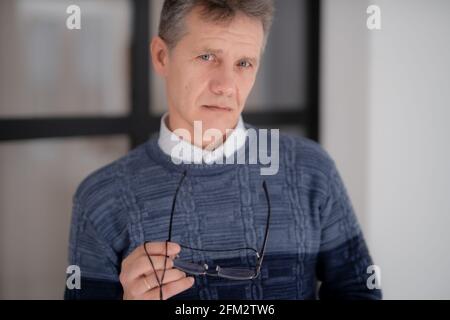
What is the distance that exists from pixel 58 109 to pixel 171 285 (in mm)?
598

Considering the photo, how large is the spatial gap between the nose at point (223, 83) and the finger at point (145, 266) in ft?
0.94

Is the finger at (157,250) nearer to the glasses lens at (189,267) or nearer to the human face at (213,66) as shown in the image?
the glasses lens at (189,267)

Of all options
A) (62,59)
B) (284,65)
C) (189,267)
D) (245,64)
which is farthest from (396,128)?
(62,59)

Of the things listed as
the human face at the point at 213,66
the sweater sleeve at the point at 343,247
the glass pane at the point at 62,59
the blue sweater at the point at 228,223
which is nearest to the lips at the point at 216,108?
the human face at the point at 213,66

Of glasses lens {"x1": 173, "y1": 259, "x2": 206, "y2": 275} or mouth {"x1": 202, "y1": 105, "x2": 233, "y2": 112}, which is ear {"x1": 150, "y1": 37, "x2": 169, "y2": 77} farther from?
glasses lens {"x1": 173, "y1": 259, "x2": 206, "y2": 275}

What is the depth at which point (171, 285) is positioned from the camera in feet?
2.26

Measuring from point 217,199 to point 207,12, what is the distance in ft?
1.02

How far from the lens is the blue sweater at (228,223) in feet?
2.67

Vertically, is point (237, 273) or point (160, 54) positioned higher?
point (160, 54)

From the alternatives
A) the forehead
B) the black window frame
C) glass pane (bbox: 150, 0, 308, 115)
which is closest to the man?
the forehead

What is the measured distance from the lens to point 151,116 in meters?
1.22

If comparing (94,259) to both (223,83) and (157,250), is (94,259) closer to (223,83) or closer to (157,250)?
(157,250)

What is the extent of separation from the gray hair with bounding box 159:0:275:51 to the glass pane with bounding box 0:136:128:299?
1.49 feet

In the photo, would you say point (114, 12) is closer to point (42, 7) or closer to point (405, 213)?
point (42, 7)
